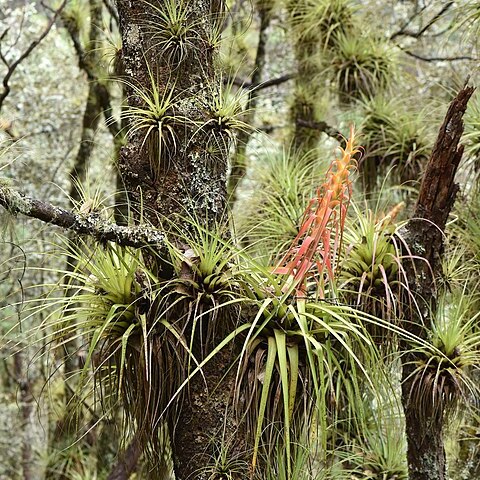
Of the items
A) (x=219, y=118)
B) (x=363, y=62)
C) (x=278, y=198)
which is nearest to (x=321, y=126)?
(x=363, y=62)

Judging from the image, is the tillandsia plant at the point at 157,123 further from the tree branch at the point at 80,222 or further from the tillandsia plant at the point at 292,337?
the tillandsia plant at the point at 292,337

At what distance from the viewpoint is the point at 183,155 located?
170cm

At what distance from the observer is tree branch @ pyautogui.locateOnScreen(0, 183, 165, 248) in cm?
136

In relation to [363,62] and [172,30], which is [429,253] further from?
[363,62]

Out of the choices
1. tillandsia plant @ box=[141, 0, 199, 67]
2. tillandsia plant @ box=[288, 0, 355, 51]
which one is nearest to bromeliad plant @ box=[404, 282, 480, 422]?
tillandsia plant @ box=[141, 0, 199, 67]

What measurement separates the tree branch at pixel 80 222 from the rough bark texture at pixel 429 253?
0.74m

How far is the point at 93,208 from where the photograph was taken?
1.56 meters

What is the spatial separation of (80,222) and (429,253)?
1049 millimetres

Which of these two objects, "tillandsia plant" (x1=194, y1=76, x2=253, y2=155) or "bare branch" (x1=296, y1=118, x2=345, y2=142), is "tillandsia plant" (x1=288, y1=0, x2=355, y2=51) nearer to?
"bare branch" (x1=296, y1=118, x2=345, y2=142)

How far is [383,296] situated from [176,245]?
642 millimetres

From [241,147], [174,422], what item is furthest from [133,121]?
[241,147]

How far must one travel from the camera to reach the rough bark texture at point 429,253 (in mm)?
1882

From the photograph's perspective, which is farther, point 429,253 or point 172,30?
point 429,253

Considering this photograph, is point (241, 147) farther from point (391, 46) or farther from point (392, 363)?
point (392, 363)
